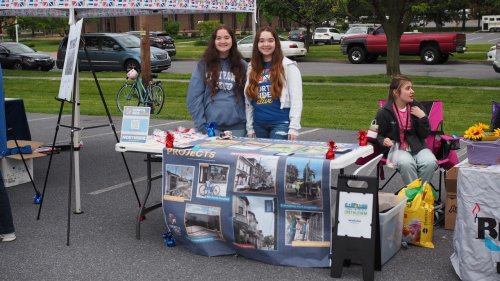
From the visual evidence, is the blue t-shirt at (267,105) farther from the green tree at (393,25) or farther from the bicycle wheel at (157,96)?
the green tree at (393,25)

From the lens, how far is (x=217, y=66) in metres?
6.24

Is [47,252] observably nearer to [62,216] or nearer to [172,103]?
[62,216]

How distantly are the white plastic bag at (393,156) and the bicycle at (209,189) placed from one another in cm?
180

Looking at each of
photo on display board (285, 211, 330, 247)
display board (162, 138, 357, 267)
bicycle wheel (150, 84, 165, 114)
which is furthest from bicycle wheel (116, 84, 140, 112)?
photo on display board (285, 211, 330, 247)

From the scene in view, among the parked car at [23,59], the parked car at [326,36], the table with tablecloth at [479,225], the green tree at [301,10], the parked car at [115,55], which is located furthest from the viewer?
the parked car at [326,36]

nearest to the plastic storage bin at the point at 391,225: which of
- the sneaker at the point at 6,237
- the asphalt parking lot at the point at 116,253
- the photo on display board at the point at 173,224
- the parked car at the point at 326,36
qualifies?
the asphalt parking lot at the point at 116,253

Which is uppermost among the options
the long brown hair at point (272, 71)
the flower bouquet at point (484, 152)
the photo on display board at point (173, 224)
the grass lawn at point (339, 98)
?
the long brown hair at point (272, 71)

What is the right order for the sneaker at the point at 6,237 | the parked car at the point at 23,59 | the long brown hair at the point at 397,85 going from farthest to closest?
the parked car at the point at 23,59 → the long brown hair at the point at 397,85 → the sneaker at the point at 6,237

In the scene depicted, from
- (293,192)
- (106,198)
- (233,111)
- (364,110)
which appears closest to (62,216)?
(106,198)

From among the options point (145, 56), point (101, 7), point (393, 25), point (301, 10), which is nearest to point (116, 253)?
point (101, 7)

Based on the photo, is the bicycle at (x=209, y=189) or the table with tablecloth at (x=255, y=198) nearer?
the table with tablecloth at (x=255, y=198)

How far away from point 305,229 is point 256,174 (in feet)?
1.74

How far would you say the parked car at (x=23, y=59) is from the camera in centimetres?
3005

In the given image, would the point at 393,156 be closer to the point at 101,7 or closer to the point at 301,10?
the point at 101,7
